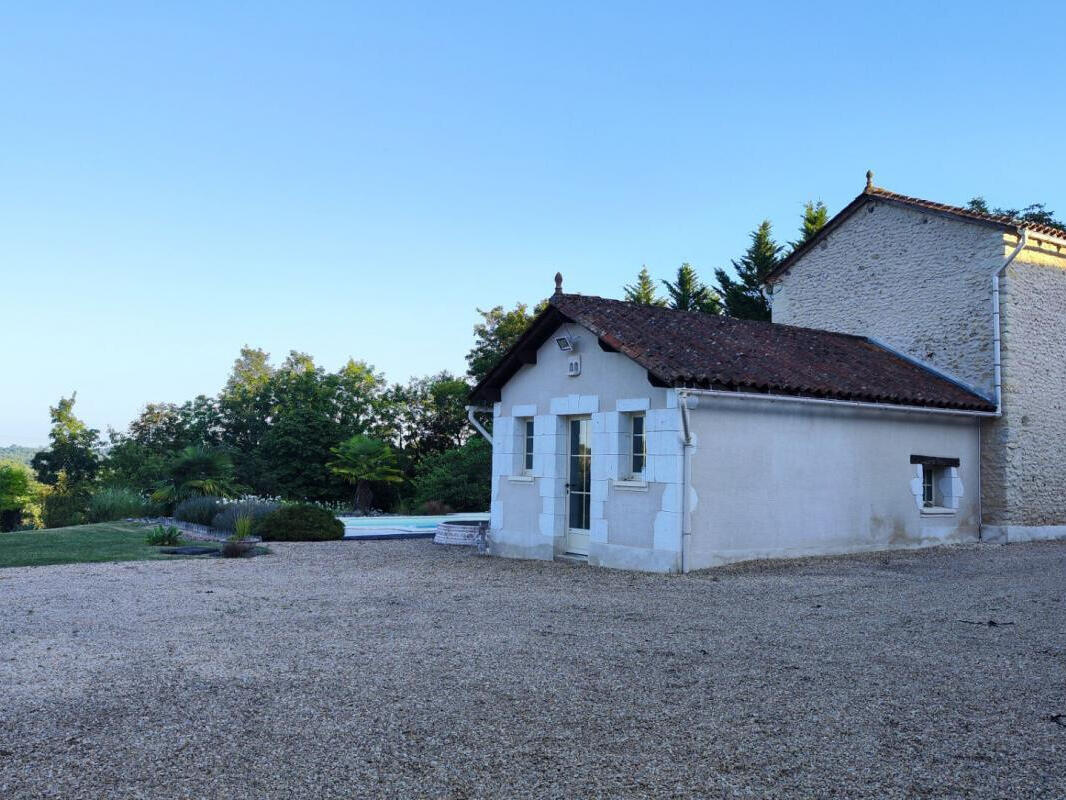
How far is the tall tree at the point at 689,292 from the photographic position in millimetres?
36156

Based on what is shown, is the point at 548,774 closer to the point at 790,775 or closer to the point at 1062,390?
the point at 790,775

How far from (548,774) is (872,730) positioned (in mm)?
1727

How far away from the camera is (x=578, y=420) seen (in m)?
12.2

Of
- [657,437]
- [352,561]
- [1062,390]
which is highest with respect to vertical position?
[1062,390]

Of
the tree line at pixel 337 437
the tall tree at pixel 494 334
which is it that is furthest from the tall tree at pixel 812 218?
the tall tree at pixel 494 334

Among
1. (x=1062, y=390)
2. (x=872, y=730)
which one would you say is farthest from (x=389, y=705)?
(x=1062, y=390)

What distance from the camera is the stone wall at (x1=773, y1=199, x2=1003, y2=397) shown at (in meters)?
15.1

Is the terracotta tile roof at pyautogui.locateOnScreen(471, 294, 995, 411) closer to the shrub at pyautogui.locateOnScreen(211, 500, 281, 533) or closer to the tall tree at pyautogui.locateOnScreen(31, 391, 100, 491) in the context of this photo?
the shrub at pyautogui.locateOnScreen(211, 500, 281, 533)

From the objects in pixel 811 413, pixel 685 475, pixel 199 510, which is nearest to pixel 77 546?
pixel 199 510

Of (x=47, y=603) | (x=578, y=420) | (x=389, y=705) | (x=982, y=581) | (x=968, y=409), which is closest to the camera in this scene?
(x=389, y=705)

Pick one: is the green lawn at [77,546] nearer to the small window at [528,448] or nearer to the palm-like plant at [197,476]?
the palm-like plant at [197,476]

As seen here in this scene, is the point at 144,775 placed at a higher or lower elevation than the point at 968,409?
lower

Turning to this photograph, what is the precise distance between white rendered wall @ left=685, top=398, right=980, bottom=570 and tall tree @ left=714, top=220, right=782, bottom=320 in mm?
19697

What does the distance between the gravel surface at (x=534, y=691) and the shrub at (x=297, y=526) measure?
614 centimetres
